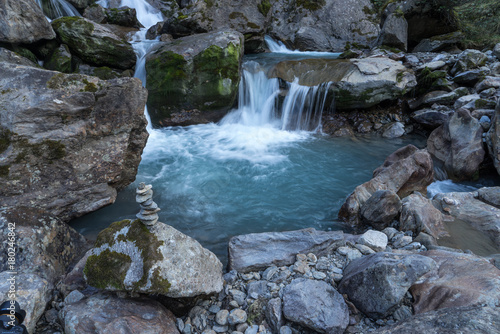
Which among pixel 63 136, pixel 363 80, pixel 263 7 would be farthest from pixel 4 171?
pixel 263 7

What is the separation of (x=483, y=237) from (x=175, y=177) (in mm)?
6938

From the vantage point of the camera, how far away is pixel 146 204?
3135 millimetres

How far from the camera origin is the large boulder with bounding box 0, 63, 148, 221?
4559 mm

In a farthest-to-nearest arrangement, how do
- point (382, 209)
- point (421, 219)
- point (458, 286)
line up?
1. point (382, 209)
2. point (421, 219)
3. point (458, 286)

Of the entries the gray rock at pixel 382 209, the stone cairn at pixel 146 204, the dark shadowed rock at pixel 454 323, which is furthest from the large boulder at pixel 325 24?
the dark shadowed rock at pixel 454 323

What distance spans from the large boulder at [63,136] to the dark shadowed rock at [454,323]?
5.22 metres

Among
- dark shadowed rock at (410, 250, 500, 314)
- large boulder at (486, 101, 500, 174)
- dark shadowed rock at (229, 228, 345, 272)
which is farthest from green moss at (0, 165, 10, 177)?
large boulder at (486, 101, 500, 174)

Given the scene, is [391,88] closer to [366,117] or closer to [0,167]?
[366,117]

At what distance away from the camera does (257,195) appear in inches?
285

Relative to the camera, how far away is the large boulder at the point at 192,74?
10453mm

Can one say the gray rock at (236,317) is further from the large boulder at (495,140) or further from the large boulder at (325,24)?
the large boulder at (325,24)

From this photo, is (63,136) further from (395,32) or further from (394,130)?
(395,32)

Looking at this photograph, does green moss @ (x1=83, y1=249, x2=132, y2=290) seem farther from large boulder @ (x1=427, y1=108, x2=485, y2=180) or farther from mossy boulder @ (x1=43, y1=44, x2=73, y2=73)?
mossy boulder @ (x1=43, y1=44, x2=73, y2=73)

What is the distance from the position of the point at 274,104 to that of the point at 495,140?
291 inches
